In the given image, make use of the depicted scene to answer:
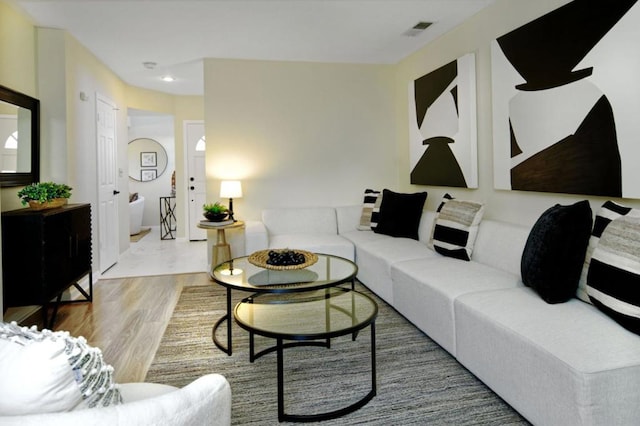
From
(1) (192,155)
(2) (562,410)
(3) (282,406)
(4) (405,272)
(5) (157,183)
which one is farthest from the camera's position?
(5) (157,183)

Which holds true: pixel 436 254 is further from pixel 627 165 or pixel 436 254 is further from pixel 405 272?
pixel 627 165

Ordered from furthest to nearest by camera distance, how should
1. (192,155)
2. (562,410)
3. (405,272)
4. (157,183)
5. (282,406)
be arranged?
1. (157,183)
2. (192,155)
3. (405,272)
4. (282,406)
5. (562,410)

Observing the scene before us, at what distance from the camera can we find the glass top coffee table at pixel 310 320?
1.82 meters

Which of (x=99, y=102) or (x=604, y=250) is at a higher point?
(x=99, y=102)

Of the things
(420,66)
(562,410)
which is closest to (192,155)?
(420,66)

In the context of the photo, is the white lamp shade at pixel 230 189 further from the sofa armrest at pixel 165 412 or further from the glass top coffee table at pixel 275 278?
the sofa armrest at pixel 165 412

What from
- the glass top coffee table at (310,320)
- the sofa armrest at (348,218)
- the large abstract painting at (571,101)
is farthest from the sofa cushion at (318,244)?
the large abstract painting at (571,101)

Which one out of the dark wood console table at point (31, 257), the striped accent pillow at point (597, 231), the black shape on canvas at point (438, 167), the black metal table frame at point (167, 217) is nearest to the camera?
the striped accent pillow at point (597, 231)

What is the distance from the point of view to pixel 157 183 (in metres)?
8.95

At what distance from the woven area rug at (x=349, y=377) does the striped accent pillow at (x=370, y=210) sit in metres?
1.55

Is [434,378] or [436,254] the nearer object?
[434,378]

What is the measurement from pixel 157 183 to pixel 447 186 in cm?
698

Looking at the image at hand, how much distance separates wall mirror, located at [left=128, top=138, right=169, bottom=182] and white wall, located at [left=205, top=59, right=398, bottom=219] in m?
4.95

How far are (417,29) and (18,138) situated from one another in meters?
3.55
